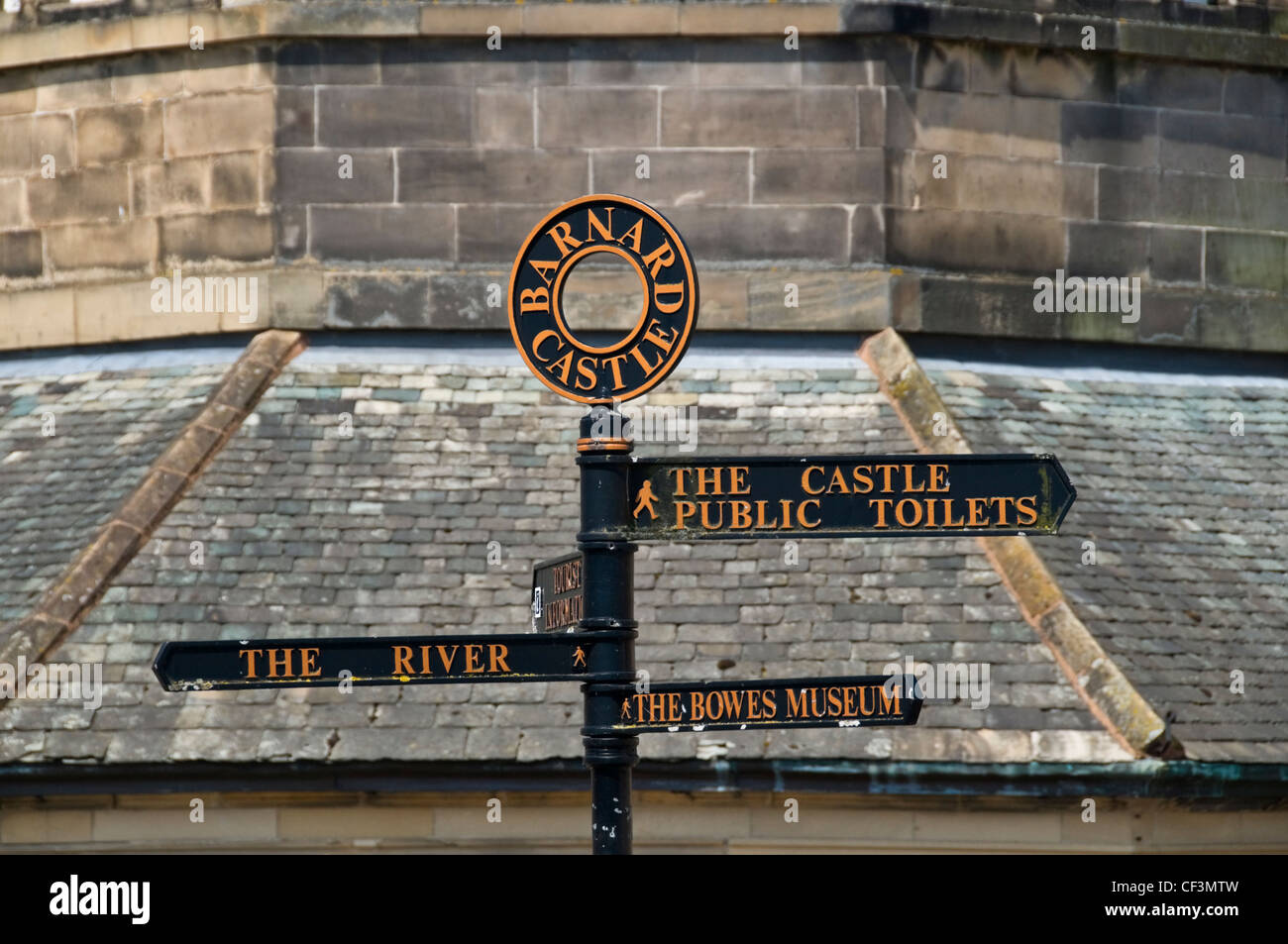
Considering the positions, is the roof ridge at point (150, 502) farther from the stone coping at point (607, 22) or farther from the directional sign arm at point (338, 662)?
the directional sign arm at point (338, 662)

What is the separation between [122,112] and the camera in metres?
12.8

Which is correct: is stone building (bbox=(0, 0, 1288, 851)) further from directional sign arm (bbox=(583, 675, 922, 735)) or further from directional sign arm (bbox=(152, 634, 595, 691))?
directional sign arm (bbox=(583, 675, 922, 735))

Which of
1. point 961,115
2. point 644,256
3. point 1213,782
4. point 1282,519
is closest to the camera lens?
point 644,256

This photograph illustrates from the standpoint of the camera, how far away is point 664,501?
589 centimetres

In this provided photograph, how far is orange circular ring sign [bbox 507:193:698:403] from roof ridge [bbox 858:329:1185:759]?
4.64 meters

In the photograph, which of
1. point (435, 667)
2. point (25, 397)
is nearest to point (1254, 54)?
point (25, 397)

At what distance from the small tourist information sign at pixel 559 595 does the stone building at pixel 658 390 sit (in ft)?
11.1

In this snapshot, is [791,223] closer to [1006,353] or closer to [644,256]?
[1006,353]

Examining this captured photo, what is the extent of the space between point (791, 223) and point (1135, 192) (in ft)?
7.54

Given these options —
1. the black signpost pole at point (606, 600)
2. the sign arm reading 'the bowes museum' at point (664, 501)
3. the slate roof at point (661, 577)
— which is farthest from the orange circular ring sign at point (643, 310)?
the slate roof at point (661, 577)

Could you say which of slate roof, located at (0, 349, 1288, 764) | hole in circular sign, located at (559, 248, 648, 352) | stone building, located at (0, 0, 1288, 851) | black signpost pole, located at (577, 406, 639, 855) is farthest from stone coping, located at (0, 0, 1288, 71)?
black signpost pole, located at (577, 406, 639, 855)

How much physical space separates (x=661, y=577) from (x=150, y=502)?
8.83 ft

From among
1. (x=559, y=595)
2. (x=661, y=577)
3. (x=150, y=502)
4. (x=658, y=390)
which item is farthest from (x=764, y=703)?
(x=658, y=390)

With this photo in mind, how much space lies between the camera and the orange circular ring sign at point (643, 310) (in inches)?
230
